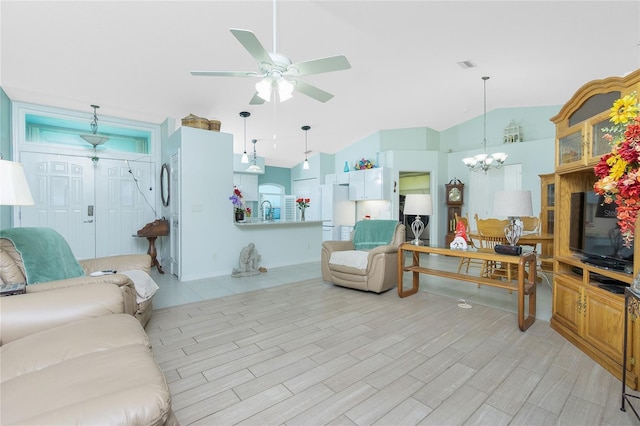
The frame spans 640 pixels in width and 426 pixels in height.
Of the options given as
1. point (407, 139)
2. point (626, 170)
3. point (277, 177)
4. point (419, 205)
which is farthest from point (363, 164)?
point (626, 170)

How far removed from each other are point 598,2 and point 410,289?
355 cm

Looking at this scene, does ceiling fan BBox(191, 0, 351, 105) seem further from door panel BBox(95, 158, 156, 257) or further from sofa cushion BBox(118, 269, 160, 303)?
door panel BBox(95, 158, 156, 257)

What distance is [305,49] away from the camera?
3.60 m

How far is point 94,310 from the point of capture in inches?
69.7

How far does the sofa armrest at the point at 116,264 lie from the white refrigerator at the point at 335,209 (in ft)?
15.6

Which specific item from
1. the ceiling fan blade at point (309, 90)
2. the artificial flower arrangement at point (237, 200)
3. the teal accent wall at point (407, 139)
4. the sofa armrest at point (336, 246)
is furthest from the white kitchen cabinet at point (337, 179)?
the ceiling fan blade at point (309, 90)

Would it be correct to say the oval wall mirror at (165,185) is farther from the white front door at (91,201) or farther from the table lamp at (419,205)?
the table lamp at (419,205)

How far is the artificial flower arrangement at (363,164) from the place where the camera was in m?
7.22

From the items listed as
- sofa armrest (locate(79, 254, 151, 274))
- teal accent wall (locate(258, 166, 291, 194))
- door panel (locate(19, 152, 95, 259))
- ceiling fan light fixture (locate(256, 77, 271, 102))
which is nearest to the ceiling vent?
ceiling fan light fixture (locate(256, 77, 271, 102))

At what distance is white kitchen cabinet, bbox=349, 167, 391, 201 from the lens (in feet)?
22.5

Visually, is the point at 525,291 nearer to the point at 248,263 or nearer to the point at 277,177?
the point at 248,263

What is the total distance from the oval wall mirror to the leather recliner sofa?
352 centimetres

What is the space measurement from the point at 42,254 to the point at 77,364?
156 cm

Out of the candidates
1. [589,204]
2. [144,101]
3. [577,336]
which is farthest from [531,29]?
[144,101]
